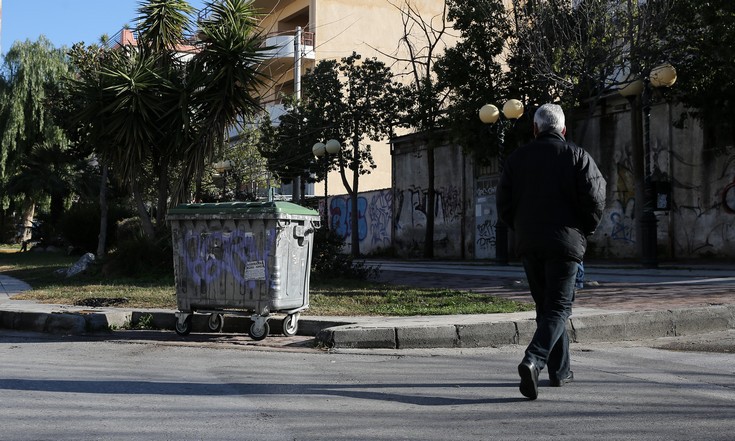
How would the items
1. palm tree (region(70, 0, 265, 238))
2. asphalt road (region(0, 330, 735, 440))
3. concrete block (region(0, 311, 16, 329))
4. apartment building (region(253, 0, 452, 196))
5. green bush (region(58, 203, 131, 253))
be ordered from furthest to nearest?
apartment building (region(253, 0, 452, 196))
green bush (region(58, 203, 131, 253))
palm tree (region(70, 0, 265, 238))
concrete block (region(0, 311, 16, 329))
asphalt road (region(0, 330, 735, 440))

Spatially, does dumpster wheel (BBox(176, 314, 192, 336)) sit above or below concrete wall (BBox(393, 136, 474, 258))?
below

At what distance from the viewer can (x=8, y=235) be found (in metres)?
45.4

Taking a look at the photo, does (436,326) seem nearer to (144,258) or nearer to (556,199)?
(556,199)

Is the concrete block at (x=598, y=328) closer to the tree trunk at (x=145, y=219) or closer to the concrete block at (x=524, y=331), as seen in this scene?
the concrete block at (x=524, y=331)

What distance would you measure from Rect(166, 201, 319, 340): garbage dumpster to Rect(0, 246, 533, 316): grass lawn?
104 cm

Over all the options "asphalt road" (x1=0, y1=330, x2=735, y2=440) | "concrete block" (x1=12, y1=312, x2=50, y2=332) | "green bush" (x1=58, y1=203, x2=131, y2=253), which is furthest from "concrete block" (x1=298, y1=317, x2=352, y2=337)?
"green bush" (x1=58, y1=203, x2=131, y2=253)

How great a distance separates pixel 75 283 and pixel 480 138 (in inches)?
534

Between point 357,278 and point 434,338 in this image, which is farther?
point 357,278

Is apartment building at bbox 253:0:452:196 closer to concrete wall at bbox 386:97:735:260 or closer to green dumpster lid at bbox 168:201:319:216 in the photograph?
concrete wall at bbox 386:97:735:260

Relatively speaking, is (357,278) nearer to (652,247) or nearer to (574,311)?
(574,311)

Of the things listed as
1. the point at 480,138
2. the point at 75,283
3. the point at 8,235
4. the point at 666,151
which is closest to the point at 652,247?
the point at 666,151

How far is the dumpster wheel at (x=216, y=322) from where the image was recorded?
861 centimetres

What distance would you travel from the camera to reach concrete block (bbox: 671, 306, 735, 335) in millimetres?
7992

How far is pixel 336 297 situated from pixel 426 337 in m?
3.38
